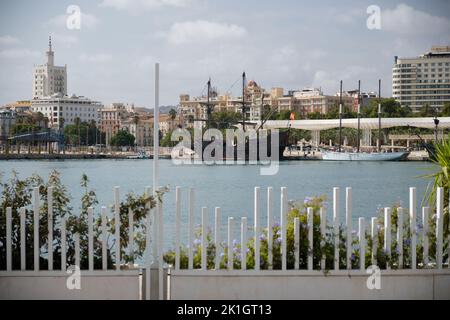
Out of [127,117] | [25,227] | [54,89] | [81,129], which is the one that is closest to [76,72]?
[81,129]

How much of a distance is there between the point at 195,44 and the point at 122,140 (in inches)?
2213

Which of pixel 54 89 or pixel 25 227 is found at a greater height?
pixel 54 89

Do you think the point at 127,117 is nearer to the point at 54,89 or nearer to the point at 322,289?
the point at 54,89

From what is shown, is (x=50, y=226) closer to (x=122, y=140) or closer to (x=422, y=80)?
(x=122, y=140)

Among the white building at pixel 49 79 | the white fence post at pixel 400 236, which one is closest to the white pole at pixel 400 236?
the white fence post at pixel 400 236

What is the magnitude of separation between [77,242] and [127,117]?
116722 millimetres

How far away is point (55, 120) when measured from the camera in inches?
4232

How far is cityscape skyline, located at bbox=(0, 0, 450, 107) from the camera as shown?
246 inches

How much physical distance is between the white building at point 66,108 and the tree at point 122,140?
7062 mm

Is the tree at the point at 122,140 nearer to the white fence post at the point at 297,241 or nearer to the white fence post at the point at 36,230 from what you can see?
the white fence post at the point at 36,230

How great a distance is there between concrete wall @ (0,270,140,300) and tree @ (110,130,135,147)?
298 feet

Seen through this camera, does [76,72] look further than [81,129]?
No

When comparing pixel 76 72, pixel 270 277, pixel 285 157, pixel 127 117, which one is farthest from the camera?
pixel 127 117

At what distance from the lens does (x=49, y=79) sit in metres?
98.1
